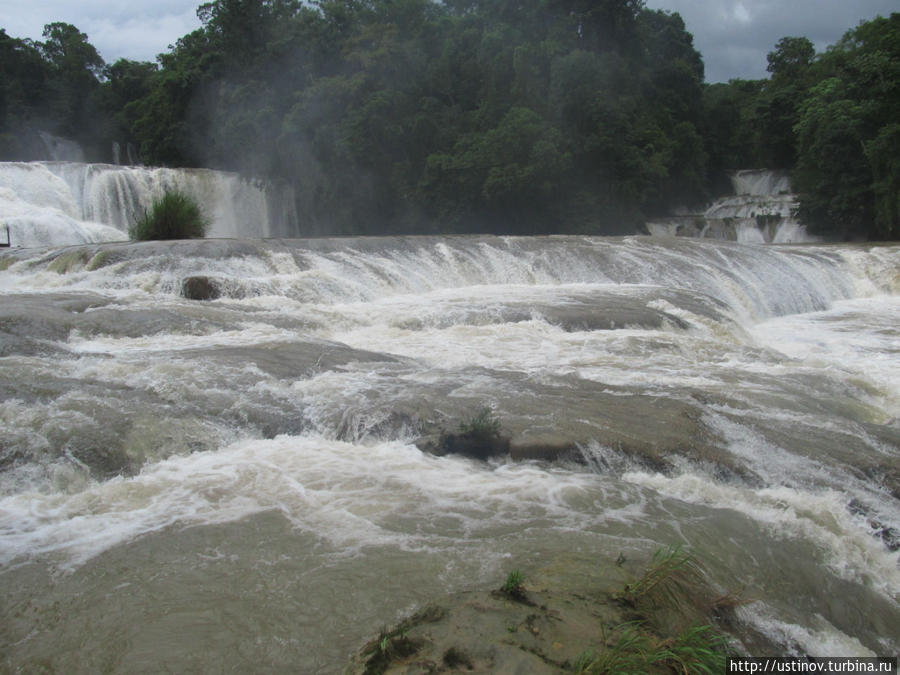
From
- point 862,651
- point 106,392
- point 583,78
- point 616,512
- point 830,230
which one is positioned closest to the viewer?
point 862,651

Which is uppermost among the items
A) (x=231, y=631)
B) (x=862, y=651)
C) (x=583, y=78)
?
(x=583, y=78)

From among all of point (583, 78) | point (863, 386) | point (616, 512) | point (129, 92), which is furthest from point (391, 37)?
point (616, 512)

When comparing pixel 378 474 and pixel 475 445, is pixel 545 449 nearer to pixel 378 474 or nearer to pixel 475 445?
pixel 475 445

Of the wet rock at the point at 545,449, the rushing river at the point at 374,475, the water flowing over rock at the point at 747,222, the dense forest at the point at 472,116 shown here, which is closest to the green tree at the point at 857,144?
the dense forest at the point at 472,116

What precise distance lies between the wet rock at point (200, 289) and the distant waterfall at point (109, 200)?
21.9 feet

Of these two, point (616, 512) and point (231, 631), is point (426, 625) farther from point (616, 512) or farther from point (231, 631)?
point (616, 512)

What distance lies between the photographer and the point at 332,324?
8297mm

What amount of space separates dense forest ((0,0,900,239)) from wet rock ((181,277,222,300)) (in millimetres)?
14873

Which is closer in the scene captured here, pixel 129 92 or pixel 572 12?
pixel 572 12

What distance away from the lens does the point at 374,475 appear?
4.02 metres

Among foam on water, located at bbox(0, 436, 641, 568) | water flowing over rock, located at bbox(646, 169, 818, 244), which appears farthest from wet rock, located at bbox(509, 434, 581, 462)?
water flowing over rock, located at bbox(646, 169, 818, 244)

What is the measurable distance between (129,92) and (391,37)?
17171mm

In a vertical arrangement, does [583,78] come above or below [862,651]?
above

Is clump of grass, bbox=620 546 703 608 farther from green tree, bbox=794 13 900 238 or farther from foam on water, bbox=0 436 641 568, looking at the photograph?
green tree, bbox=794 13 900 238
